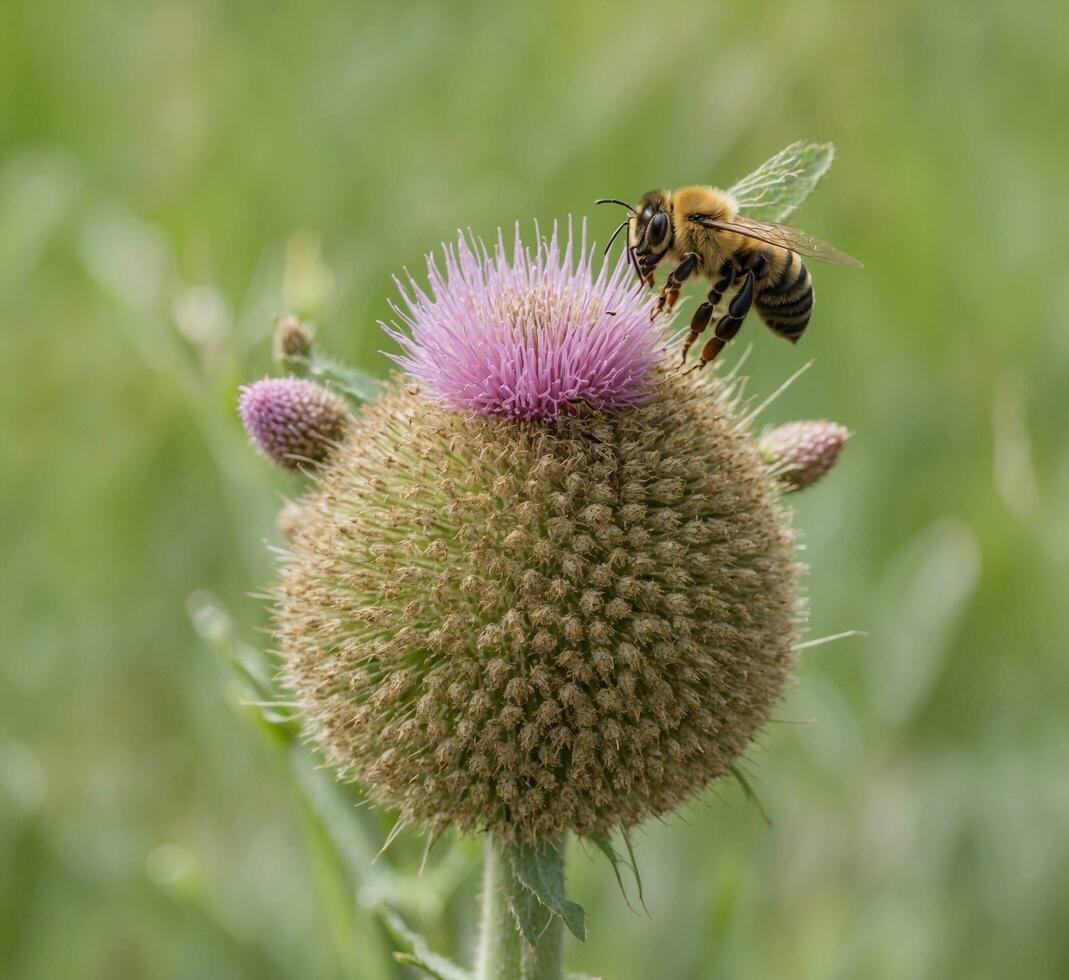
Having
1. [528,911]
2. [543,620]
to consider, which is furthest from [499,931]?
[543,620]

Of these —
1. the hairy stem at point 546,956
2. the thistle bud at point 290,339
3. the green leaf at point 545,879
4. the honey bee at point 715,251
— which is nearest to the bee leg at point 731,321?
the honey bee at point 715,251

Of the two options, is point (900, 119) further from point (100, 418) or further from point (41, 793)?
point (41, 793)

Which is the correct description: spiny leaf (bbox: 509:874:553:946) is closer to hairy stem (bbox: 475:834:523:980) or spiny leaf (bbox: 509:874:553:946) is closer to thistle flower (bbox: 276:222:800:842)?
hairy stem (bbox: 475:834:523:980)

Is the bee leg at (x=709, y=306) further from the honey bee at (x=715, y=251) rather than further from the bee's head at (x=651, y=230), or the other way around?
the bee's head at (x=651, y=230)

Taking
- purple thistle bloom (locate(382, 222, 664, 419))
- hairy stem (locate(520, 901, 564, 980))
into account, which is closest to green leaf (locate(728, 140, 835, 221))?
purple thistle bloom (locate(382, 222, 664, 419))

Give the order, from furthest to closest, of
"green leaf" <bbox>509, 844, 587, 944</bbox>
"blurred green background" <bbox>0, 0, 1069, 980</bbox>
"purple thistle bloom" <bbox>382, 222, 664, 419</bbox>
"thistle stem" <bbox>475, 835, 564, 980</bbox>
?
"blurred green background" <bbox>0, 0, 1069, 980</bbox> < "thistle stem" <bbox>475, 835, 564, 980</bbox> < "purple thistle bloom" <bbox>382, 222, 664, 419</bbox> < "green leaf" <bbox>509, 844, 587, 944</bbox>

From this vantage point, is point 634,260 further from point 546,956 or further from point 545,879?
point 546,956

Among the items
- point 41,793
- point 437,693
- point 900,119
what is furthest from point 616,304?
point 900,119
